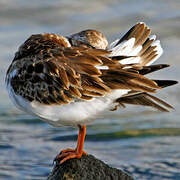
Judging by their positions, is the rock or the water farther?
the water

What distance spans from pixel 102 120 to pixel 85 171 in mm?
5718

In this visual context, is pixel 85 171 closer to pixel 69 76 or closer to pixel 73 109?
pixel 73 109

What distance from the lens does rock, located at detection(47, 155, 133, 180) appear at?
6.93 m

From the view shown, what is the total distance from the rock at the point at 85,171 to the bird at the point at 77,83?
0.10 metres

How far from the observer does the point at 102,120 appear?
500 inches

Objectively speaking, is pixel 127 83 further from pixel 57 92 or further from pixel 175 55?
pixel 175 55

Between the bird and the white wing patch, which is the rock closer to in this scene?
the bird

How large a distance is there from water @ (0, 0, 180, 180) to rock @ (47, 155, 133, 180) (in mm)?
1049

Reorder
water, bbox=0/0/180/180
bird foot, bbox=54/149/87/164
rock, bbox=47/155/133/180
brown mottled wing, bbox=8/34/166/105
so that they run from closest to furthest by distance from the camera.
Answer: brown mottled wing, bbox=8/34/166/105 < rock, bbox=47/155/133/180 < bird foot, bbox=54/149/87/164 < water, bbox=0/0/180/180

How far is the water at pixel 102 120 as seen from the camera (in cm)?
1053

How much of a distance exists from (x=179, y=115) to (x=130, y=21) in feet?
13.3

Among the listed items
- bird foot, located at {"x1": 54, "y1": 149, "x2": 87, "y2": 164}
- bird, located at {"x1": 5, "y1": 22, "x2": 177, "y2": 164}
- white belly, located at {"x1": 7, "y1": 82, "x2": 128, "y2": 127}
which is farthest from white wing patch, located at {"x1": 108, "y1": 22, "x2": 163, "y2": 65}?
bird foot, located at {"x1": 54, "y1": 149, "x2": 87, "y2": 164}

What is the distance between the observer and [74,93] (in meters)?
6.57

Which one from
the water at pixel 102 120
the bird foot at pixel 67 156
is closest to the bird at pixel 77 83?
the bird foot at pixel 67 156
